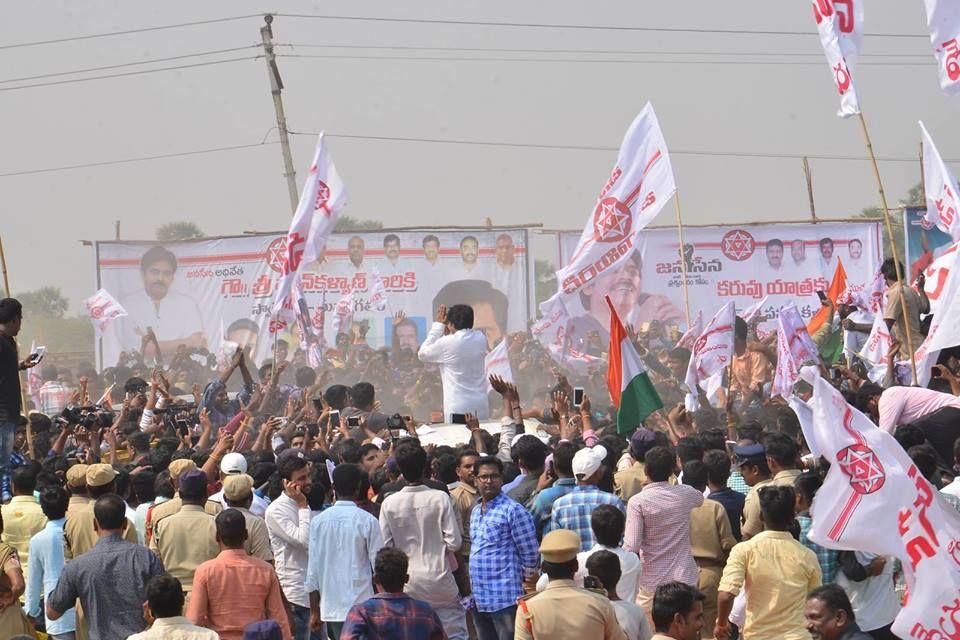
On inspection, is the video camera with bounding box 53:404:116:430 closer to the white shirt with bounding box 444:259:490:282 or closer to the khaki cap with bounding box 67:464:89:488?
the khaki cap with bounding box 67:464:89:488

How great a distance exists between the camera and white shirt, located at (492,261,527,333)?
1160 inches

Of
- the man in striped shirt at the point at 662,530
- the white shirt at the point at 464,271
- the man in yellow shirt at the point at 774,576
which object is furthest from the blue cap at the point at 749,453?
the white shirt at the point at 464,271

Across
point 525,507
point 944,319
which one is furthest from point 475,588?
point 944,319

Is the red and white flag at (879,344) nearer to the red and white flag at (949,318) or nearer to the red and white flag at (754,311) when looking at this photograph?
the red and white flag at (949,318)

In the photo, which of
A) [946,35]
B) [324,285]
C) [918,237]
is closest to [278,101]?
[324,285]

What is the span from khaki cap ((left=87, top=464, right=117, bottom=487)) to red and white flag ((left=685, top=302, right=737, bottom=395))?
6376 mm

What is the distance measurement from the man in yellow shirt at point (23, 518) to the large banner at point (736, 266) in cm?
2028

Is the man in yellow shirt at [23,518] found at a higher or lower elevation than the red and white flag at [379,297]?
lower

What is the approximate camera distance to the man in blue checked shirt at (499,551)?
7.71 meters

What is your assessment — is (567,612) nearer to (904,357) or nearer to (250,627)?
(250,627)

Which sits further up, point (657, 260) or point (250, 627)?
point (657, 260)

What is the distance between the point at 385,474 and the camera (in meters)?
9.07

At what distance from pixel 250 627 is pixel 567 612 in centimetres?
139

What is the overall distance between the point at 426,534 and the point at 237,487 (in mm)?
1157
